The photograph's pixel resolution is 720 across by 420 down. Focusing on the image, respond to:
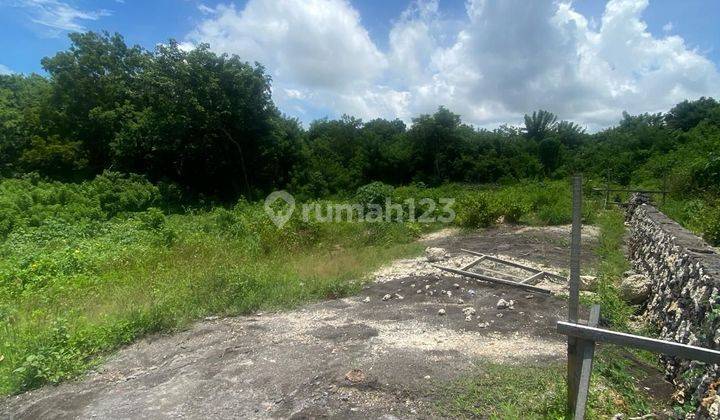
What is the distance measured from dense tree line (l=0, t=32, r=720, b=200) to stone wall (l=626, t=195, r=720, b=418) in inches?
465

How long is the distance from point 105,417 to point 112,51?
23.5 meters

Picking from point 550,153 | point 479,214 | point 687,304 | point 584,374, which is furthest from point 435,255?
point 550,153

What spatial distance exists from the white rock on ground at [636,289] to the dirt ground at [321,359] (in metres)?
0.79

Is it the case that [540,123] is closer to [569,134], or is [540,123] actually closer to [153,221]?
[569,134]

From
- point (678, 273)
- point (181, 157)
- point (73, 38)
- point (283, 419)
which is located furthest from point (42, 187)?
point (678, 273)

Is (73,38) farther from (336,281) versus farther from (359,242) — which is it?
(336,281)

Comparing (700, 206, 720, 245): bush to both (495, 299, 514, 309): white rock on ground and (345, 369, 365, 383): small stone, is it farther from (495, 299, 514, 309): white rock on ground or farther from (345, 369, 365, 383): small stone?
(345, 369, 365, 383): small stone

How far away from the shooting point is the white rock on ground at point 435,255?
8422mm

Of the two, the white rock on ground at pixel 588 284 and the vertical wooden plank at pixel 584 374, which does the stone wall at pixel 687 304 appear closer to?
the white rock on ground at pixel 588 284

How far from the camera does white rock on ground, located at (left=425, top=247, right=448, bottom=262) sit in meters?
8.42

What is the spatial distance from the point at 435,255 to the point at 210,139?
13.9 metres

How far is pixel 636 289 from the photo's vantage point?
18.1 ft

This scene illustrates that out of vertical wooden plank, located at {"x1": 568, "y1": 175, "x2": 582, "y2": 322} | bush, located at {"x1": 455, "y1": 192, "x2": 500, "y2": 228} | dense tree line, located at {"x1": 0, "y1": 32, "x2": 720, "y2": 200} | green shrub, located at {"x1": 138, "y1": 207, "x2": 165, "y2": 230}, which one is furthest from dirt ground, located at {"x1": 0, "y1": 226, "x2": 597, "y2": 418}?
dense tree line, located at {"x1": 0, "y1": 32, "x2": 720, "y2": 200}

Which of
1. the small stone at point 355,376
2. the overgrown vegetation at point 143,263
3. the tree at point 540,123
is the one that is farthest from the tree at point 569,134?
the small stone at point 355,376
